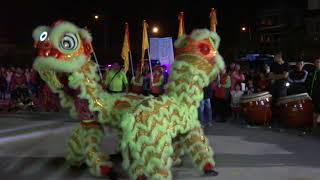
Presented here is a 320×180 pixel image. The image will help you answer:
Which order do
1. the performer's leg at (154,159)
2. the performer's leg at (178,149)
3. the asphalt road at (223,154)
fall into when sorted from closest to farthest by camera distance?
the performer's leg at (154,159) → the performer's leg at (178,149) → the asphalt road at (223,154)

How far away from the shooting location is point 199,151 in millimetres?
8031

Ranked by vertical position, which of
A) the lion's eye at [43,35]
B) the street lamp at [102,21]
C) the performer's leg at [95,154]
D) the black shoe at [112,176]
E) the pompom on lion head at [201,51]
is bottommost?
the black shoe at [112,176]

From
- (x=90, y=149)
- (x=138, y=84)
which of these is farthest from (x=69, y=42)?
(x=138, y=84)

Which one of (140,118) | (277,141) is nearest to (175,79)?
(140,118)

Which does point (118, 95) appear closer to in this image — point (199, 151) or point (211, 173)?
point (199, 151)

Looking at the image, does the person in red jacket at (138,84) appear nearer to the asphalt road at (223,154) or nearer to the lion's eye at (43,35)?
the asphalt road at (223,154)

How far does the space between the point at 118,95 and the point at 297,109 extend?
5341mm

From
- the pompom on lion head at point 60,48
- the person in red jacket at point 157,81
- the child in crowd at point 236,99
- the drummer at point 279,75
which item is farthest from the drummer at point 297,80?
the pompom on lion head at point 60,48

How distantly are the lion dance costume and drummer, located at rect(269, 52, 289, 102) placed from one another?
189 inches

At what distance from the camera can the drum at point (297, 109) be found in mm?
11984

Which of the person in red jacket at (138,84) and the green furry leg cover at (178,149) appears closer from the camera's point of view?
the green furry leg cover at (178,149)

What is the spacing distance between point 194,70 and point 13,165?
3575 millimetres

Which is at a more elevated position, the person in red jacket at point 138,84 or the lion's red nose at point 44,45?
the lion's red nose at point 44,45

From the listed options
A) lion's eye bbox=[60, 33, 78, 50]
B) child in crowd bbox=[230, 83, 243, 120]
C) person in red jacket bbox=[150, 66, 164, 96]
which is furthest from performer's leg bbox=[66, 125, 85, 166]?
child in crowd bbox=[230, 83, 243, 120]
